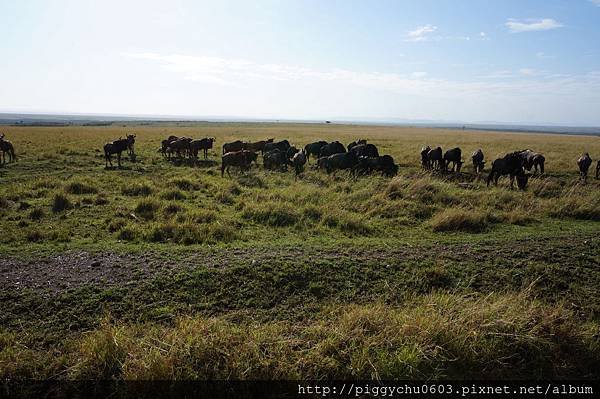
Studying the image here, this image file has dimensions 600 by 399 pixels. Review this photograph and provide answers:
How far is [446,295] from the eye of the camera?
6.38m

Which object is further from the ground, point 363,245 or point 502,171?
point 502,171

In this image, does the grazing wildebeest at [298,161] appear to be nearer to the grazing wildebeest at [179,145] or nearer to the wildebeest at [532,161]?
the grazing wildebeest at [179,145]

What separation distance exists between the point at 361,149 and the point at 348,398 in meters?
20.4

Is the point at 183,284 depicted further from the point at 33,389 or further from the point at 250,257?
the point at 33,389

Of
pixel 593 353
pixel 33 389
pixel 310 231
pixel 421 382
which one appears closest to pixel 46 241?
pixel 33 389

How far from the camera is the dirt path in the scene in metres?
6.64

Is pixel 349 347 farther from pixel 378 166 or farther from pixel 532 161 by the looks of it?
pixel 532 161

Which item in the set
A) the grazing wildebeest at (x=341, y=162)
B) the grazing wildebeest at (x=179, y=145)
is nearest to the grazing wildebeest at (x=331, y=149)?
the grazing wildebeest at (x=341, y=162)

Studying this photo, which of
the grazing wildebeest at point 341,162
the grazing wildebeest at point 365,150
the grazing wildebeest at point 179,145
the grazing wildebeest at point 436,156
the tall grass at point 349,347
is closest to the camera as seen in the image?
the tall grass at point 349,347

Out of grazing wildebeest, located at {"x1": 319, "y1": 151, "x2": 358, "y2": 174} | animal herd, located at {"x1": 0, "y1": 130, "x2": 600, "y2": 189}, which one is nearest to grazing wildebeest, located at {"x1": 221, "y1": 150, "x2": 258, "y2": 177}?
animal herd, located at {"x1": 0, "y1": 130, "x2": 600, "y2": 189}

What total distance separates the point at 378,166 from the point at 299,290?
14999 millimetres

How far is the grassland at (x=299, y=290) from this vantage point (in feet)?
15.3

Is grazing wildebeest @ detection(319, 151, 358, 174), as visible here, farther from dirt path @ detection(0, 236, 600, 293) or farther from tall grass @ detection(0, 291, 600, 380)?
tall grass @ detection(0, 291, 600, 380)

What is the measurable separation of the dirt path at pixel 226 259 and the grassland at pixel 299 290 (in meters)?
0.04
